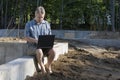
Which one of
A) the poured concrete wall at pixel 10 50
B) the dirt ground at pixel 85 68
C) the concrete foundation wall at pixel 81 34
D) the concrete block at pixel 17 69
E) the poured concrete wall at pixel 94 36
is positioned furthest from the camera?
the concrete foundation wall at pixel 81 34

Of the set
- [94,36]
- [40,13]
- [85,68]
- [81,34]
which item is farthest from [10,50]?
[81,34]

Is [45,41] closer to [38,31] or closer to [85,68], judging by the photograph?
[38,31]

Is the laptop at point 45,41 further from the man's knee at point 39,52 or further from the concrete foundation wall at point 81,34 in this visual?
the concrete foundation wall at point 81,34

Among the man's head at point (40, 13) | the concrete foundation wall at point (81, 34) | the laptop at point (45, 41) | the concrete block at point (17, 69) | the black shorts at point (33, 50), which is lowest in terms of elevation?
the concrete foundation wall at point (81, 34)

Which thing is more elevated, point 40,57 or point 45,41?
point 45,41

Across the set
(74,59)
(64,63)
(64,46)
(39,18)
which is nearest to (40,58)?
(39,18)

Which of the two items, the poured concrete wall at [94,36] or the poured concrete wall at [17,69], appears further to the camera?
the poured concrete wall at [94,36]

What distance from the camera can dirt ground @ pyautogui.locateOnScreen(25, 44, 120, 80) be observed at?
739 centimetres

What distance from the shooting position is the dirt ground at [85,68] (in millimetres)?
7387

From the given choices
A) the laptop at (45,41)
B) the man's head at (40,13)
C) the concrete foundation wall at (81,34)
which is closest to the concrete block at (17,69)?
the laptop at (45,41)

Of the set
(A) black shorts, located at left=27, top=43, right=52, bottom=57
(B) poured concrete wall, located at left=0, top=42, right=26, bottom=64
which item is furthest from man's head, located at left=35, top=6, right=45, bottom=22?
(B) poured concrete wall, located at left=0, top=42, right=26, bottom=64

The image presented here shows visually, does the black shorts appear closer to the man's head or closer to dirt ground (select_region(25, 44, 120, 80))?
dirt ground (select_region(25, 44, 120, 80))

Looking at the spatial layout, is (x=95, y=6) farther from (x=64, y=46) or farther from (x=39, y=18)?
(x=39, y=18)

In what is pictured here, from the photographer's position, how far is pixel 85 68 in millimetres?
9258
